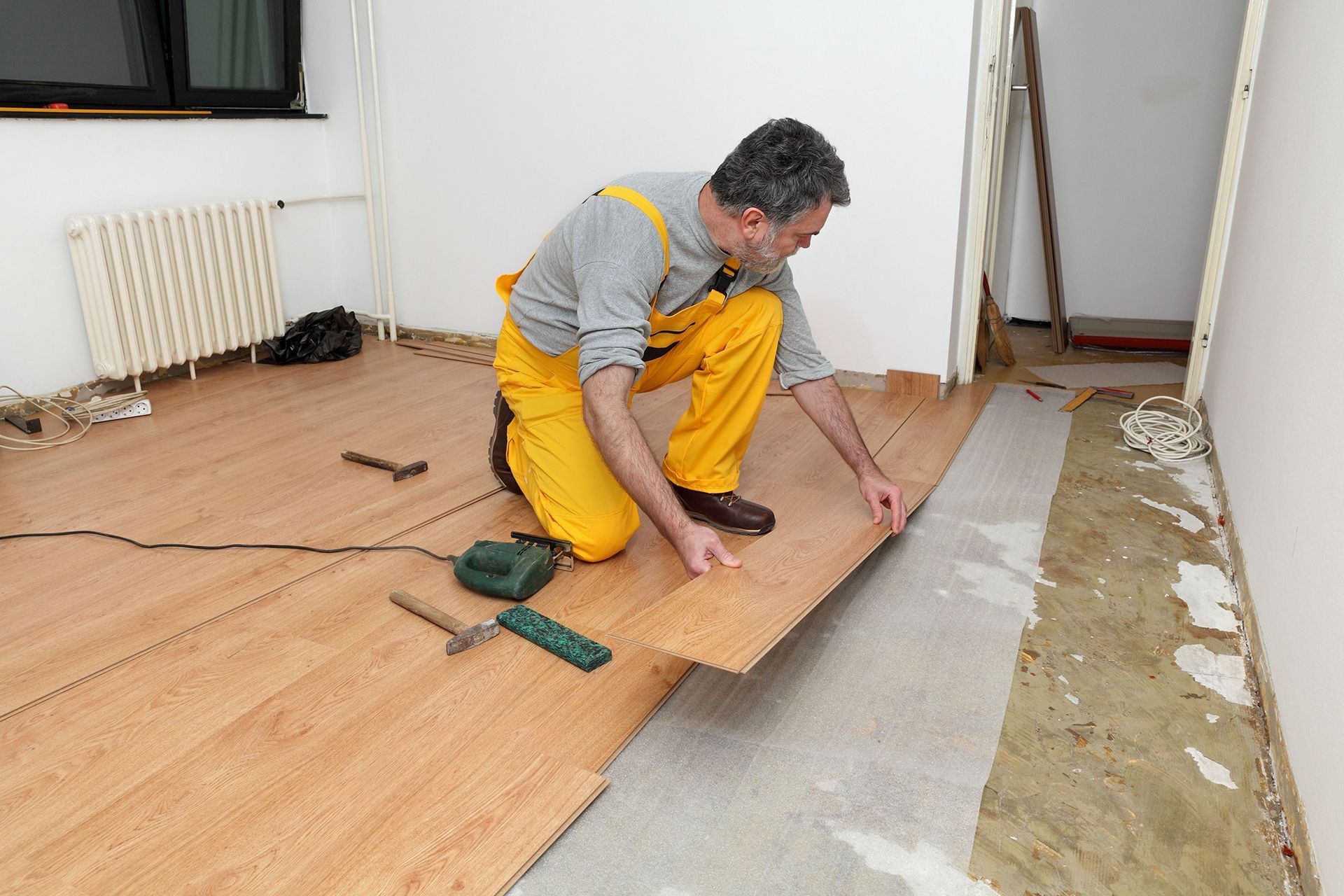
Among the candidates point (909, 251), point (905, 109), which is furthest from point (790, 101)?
point (909, 251)

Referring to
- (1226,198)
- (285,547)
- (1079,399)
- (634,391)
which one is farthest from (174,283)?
(1226,198)

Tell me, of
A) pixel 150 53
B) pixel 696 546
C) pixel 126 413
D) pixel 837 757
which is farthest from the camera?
pixel 150 53

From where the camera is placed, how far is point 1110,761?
1.57 metres

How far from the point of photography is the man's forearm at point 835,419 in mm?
2275

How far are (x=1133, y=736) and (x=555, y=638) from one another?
3.50 feet

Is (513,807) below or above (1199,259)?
below

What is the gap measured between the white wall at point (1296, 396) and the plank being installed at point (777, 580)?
774mm

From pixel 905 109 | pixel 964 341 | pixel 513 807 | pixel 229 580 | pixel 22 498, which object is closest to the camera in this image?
pixel 513 807

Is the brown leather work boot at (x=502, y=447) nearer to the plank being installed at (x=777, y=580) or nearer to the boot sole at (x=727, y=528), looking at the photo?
the boot sole at (x=727, y=528)

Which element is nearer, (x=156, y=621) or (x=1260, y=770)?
(x=1260, y=770)

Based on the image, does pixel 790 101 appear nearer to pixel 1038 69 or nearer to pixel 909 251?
pixel 909 251

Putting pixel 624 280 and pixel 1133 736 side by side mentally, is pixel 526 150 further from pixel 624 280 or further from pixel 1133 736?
pixel 1133 736

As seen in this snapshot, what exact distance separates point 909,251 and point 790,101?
73cm

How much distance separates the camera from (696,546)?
70.2 inches
